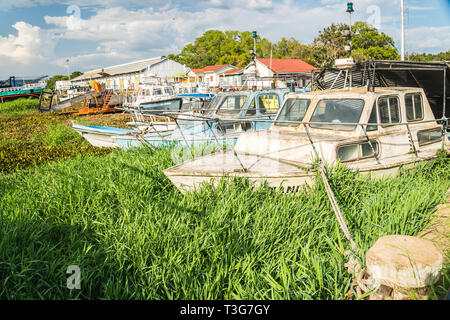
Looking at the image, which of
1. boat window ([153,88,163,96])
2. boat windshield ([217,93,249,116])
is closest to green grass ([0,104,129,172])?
boat windshield ([217,93,249,116])

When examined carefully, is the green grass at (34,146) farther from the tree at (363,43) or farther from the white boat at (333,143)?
the tree at (363,43)

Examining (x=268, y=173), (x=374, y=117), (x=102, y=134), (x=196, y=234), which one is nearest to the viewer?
(x=196, y=234)

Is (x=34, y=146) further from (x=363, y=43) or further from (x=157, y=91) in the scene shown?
(x=363, y=43)

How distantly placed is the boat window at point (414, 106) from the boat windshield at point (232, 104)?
423 centimetres

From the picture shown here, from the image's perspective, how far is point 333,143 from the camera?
198 inches

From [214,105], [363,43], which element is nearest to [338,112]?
[214,105]

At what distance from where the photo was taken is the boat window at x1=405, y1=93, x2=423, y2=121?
6067 millimetres

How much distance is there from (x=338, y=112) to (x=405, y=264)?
12.8 feet

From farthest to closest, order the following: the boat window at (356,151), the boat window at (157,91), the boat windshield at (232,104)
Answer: the boat window at (157,91) → the boat windshield at (232,104) → the boat window at (356,151)

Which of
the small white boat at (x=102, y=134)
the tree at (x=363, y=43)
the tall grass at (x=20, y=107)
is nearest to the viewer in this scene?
the small white boat at (x=102, y=134)

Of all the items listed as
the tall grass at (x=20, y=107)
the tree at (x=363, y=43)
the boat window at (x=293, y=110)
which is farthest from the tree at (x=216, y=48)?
the boat window at (x=293, y=110)

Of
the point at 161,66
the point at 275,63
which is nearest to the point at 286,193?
the point at 275,63

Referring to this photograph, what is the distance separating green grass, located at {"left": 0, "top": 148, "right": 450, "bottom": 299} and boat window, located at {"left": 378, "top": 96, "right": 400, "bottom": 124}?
0.91 meters

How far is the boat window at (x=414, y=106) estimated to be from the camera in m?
6.07
